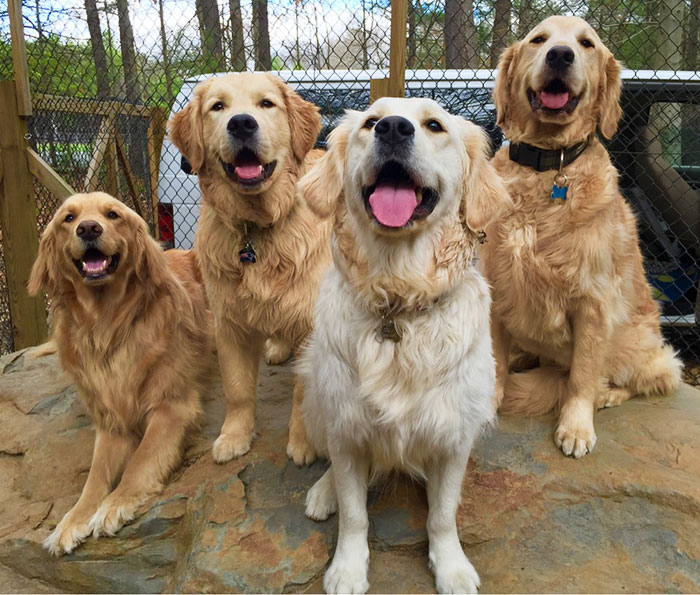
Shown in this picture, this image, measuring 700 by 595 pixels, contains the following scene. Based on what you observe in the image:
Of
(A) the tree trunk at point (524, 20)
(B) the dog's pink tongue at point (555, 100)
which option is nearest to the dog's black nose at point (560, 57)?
(B) the dog's pink tongue at point (555, 100)

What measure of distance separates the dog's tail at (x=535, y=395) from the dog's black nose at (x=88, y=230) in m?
2.04

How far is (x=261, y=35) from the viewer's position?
13.8 feet

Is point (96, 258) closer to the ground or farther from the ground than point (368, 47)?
closer to the ground

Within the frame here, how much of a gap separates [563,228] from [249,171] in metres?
1.36

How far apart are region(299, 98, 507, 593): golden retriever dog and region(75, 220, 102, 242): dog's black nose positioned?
1.14 meters

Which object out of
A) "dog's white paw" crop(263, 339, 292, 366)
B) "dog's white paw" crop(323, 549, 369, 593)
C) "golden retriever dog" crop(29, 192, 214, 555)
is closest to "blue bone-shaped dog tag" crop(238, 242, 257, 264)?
"golden retriever dog" crop(29, 192, 214, 555)

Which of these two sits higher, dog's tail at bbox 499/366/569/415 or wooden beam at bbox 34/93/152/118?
wooden beam at bbox 34/93/152/118

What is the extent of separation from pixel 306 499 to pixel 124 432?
3.34 ft

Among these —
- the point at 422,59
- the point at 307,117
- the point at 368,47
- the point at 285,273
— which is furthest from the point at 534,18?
the point at 285,273

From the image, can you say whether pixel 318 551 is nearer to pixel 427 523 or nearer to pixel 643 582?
pixel 427 523

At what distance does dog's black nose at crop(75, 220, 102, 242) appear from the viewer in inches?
96.4

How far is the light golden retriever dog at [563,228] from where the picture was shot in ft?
7.61

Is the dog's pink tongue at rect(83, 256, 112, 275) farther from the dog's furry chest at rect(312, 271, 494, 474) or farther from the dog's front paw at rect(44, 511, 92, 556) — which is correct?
the dog's furry chest at rect(312, 271, 494, 474)

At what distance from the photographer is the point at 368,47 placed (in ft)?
12.2
